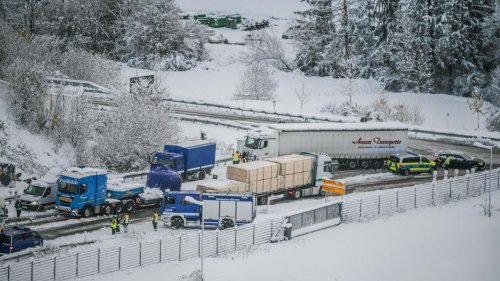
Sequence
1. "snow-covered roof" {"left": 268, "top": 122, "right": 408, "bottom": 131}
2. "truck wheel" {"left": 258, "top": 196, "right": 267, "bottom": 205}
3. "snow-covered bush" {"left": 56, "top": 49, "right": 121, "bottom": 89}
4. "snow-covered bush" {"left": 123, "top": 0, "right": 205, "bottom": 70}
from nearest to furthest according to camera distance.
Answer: "truck wheel" {"left": 258, "top": 196, "right": 267, "bottom": 205} → "snow-covered roof" {"left": 268, "top": 122, "right": 408, "bottom": 131} → "snow-covered bush" {"left": 56, "top": 49, "right": 121, "bottom": 89} → "snow-covered bush" {"left": 123, "top": 0, "right": 205, "bottom": 70}

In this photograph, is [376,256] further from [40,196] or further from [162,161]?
[40,196]

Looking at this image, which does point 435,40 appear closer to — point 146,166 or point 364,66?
point 364,66

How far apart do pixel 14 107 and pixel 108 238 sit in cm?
2545

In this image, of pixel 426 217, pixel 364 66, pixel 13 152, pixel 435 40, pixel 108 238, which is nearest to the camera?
pixel 108 238

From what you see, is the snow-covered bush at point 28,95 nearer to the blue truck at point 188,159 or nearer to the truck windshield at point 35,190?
the blue truck at point 188,159

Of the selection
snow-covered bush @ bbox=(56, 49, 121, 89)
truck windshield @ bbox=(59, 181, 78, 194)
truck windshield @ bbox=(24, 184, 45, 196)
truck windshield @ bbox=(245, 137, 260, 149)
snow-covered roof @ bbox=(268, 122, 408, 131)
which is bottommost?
truck windshield @ bbox=(24, 184, 45, 196)

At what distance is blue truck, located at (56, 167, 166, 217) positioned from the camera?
40375mm

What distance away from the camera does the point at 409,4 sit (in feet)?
293

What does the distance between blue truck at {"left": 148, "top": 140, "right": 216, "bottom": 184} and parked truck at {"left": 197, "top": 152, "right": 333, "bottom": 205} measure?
18.8ft

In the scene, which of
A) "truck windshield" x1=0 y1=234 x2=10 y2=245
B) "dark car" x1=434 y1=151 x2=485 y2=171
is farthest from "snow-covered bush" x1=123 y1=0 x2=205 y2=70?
"truck windshield" x1=0 y1=234 x2=10 y2=245

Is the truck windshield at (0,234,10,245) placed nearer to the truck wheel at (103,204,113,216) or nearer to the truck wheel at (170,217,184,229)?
the truck wheel at (103,204,113,216)

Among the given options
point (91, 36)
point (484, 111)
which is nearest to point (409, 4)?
point (484, 111)

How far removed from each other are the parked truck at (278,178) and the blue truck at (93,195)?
4.63m

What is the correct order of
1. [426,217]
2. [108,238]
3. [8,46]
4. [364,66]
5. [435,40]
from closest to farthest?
1. [108,238]
2. [426,217]
3. [8,46]
4. [435,40]
5. [364,66]
